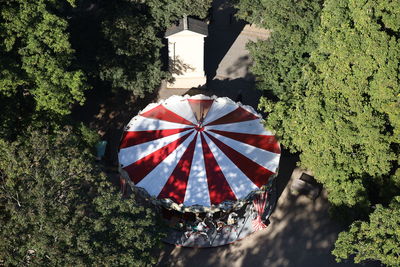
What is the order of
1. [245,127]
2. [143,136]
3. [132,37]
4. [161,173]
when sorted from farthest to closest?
[132,37]
[245,127]
[143,136]
[161,173]

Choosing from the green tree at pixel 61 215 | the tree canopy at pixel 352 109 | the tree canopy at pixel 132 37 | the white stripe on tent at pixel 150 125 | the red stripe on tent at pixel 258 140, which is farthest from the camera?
the tree canopy at pixel 132 37

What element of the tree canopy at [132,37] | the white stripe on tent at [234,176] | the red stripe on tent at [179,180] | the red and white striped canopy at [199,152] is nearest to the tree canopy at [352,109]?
the red and white striped canopy at [199,152]

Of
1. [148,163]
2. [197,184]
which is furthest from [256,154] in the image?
[148,163]

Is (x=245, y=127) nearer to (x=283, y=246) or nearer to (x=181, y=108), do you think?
(x=181, y=108)

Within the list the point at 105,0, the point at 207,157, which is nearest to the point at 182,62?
the point at 105,0

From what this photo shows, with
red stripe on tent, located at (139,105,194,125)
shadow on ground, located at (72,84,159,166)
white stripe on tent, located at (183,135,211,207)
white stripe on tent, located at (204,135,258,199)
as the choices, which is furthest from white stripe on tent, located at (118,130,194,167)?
shadow on ground, located at (72,84,159,166)

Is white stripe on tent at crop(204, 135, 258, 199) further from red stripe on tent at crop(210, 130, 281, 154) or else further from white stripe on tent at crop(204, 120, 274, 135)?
white stripe on tent at crop(204, 120, 274, 135)

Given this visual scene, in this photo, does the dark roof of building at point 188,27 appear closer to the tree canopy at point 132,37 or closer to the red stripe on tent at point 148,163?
the tree canopy at point 132,37
